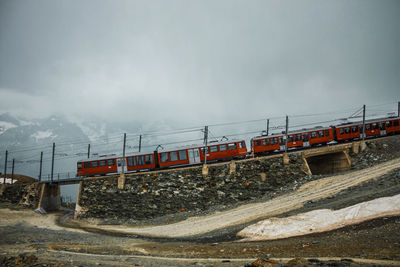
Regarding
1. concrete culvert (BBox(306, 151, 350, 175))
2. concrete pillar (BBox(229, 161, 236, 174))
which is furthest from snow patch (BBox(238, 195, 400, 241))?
concrete culvert (BBox(306, 151, 350, 175))

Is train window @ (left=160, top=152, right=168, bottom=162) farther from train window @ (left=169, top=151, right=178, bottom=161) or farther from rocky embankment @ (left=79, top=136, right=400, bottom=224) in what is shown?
rocky embankment @ (left=79, top=136, right=400, bottom=224)

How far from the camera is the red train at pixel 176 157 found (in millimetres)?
36250

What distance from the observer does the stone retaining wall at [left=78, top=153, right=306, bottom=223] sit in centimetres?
3138

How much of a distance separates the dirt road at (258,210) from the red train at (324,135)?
10050mm

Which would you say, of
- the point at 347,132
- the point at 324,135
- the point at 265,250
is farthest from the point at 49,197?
the point at 347,132

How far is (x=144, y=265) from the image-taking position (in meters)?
11.9

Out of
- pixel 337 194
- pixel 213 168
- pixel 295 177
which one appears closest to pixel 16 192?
pixel 213 168

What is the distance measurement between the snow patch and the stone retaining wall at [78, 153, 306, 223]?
11.5m

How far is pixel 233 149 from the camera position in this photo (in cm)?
3634

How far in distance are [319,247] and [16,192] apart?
4770 centimetres

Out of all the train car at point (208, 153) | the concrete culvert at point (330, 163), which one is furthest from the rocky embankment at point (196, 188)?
the train car at point (208, 153)

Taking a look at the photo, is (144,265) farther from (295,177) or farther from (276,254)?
(295,177)

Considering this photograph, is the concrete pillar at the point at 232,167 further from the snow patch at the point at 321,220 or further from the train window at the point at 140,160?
the train window at the point at 140,160

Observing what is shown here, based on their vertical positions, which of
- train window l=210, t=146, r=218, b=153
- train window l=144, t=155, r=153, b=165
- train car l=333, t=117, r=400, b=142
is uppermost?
train car l=333, t=117, r=400, b=142
